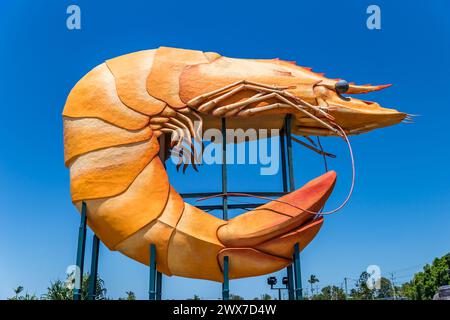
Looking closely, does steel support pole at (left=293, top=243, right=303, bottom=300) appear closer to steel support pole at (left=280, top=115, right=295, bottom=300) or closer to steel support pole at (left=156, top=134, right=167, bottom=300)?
steel support pole at (left=280, top=115, right=295, bottom=300)

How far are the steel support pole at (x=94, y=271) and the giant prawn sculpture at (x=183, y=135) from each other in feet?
1.61

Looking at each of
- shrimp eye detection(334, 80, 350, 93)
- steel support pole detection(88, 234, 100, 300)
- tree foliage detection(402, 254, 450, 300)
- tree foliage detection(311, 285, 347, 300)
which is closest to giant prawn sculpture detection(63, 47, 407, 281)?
shrimp eye detection(334, 80, 350, 93)

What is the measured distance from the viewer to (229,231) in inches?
359

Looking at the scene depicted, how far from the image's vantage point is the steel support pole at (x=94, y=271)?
9.52 metres

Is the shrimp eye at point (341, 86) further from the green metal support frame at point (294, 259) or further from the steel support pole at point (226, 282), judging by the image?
the steel support pole at point (226, 282)

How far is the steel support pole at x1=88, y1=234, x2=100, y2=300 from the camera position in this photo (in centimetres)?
952

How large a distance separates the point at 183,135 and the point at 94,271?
348cm

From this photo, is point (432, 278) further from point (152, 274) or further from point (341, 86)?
point (152, 274)

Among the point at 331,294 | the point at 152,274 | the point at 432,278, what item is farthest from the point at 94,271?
the point at 331,294
